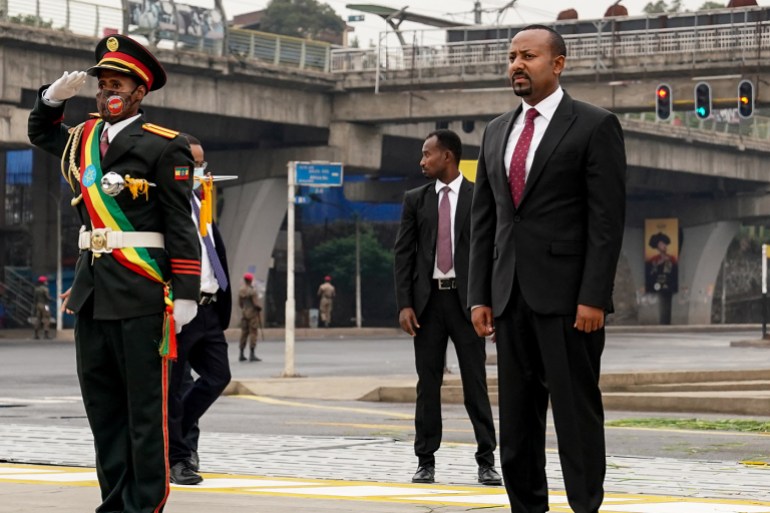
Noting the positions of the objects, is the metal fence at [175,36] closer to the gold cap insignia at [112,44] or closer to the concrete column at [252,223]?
the concrete column at [252,223]

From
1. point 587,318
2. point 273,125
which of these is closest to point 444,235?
point 587,318

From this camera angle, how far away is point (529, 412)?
679cm

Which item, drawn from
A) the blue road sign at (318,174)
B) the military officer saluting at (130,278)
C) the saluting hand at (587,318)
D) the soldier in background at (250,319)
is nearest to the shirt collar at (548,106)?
the saluting hand at (587,318)

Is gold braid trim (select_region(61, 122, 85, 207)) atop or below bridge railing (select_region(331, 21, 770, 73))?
below

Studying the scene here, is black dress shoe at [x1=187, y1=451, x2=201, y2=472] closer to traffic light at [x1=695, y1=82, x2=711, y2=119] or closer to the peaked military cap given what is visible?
the peaked military cap

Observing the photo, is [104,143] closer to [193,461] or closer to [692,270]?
[193,461]

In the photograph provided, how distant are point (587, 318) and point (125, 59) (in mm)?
2139

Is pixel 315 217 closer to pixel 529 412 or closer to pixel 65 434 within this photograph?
pixel 65 434

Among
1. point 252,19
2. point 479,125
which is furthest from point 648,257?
point 252,19

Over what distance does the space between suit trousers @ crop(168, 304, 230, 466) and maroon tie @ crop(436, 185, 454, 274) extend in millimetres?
1346

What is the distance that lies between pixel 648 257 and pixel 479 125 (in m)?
23.7

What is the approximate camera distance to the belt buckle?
6969 millimetres

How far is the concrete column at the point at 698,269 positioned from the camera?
76625mm

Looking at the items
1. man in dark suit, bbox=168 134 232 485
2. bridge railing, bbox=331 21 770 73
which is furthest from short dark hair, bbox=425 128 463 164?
bridge railing, bbox=331 21 770 73
